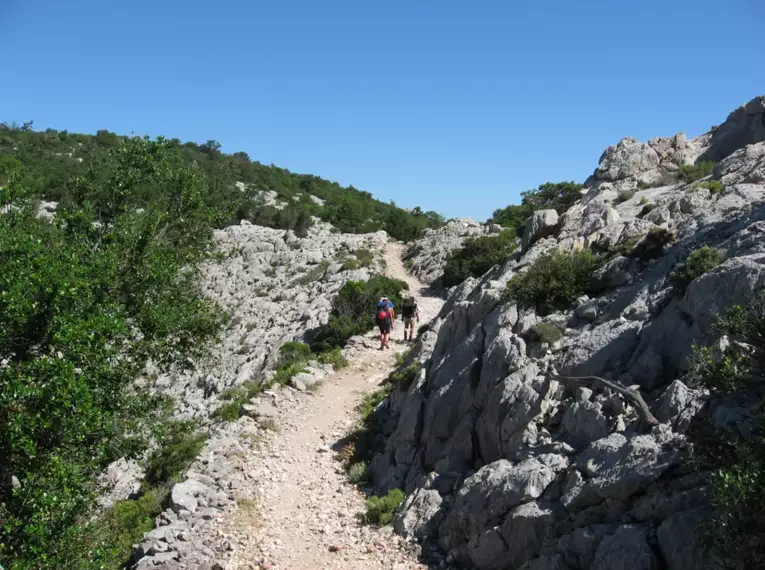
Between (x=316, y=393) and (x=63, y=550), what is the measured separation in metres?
12.1

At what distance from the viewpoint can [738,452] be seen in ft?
22.4

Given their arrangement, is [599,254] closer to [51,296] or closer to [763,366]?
[763,366]

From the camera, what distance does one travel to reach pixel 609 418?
32.5 ft

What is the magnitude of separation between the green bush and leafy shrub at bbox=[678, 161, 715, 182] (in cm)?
760

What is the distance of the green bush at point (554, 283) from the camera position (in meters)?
14.1

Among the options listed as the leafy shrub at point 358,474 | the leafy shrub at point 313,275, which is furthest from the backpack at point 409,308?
the leafy shrub at point 313,275

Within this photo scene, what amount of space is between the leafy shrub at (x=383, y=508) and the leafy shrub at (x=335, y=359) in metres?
9.69

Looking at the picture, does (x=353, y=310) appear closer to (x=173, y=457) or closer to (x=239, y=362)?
(x=239, y=362)

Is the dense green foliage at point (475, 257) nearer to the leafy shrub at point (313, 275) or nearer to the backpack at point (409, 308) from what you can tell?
the leafy shrub at point (313, 275)

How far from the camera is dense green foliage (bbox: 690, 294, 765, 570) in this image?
6.17m

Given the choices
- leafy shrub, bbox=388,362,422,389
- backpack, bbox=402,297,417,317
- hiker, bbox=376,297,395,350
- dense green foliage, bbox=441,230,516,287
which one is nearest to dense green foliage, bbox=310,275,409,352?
hiker, bbox=376,297,395,350

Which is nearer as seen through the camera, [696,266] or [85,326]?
[85,326]

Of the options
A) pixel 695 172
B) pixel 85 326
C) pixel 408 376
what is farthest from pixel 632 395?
pixel 695 172

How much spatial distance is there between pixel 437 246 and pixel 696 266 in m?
27.6
